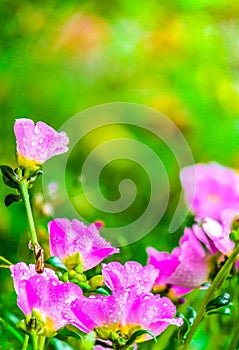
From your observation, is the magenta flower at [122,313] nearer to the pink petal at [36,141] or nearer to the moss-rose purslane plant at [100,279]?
the moss-rose purslane plant at [100,279]

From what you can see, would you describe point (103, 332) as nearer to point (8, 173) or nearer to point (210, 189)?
point (8, 173)

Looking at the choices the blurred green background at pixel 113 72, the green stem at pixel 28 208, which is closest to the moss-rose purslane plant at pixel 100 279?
the green stem at pixel 28 208

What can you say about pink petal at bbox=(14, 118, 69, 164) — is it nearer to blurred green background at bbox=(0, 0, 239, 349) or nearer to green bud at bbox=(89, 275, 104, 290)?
green bud at bbox=(89, 275, 104, 290)

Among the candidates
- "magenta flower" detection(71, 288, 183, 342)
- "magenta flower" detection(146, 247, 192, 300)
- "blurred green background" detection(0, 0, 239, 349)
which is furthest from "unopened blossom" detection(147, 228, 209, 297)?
"blurred green background" detection(0, 0, 239, 349)

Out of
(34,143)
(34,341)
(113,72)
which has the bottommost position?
(34,341)

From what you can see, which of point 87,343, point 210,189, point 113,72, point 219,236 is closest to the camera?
point 87,343

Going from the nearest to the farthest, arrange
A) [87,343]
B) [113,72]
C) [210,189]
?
[87,343] → [210,189] → [113,72]

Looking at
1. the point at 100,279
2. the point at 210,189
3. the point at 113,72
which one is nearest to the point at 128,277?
the point at 100,279
